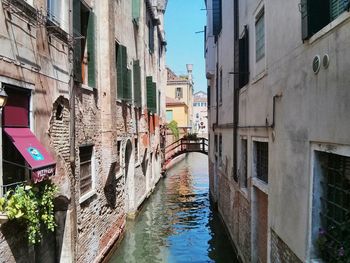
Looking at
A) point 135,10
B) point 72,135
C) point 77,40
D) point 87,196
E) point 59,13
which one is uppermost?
point 135,10

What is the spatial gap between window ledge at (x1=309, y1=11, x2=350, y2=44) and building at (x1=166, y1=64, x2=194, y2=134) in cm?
4534

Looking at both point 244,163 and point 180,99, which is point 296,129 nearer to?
point 244,163

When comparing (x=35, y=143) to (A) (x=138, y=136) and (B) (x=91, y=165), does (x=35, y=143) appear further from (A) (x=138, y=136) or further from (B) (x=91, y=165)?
(A) (x=138, y=136)

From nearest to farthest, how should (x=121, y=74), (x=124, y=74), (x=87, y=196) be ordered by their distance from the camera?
1. (x=87, y=196)
2. (x=121, y=74)
3. (x=124, y=74)

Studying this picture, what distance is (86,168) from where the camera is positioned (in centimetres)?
941

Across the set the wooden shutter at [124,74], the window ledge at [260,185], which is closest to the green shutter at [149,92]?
the wooden shutter at [124,74]

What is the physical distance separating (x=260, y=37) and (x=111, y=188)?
5903 mm

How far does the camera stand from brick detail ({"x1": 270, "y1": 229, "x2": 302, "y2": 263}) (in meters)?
5.46

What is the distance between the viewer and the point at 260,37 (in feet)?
26.9

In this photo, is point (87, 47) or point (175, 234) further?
point (175, 234)

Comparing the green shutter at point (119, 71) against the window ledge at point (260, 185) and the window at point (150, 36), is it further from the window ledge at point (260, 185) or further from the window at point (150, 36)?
the window at point (150, 36)

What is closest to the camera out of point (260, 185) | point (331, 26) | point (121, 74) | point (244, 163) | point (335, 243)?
point (331, 26)

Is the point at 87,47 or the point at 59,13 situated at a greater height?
the point at 59,13

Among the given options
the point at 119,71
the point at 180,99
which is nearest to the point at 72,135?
the point at 119,71
